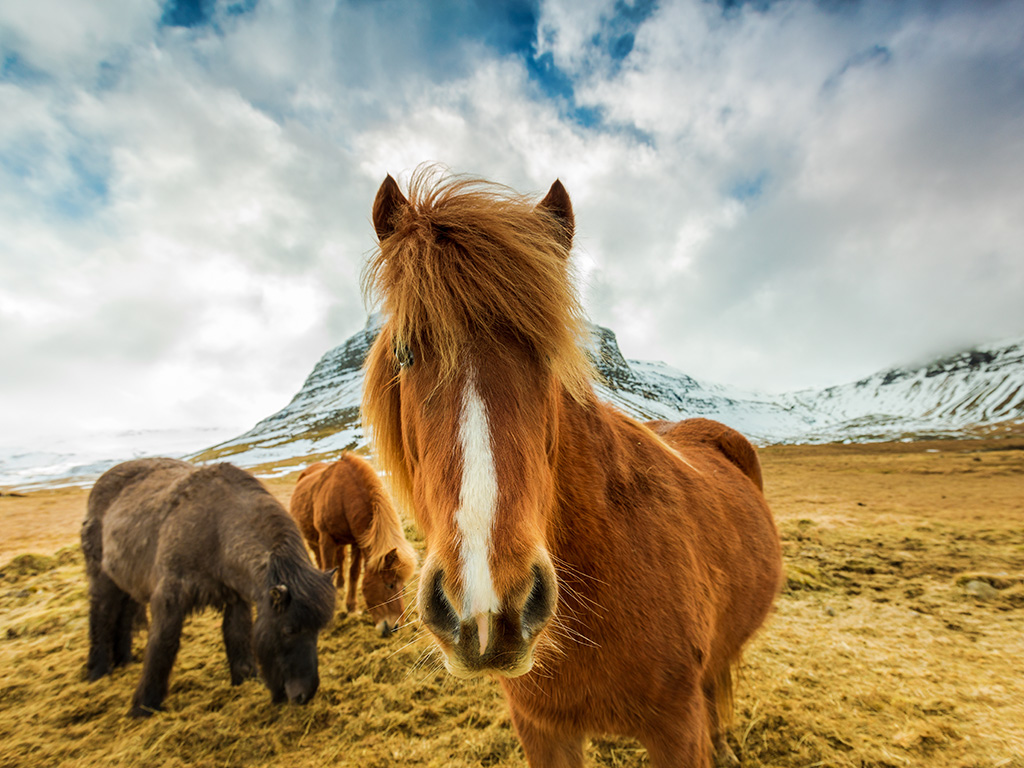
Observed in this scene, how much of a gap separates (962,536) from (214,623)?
13783 mm

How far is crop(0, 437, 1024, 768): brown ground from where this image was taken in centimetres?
307

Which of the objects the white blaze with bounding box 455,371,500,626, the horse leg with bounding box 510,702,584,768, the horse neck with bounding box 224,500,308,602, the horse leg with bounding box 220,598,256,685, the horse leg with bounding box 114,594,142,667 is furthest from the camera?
the horse leg with bounding box 114,594,142,667

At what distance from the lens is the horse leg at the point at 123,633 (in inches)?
193

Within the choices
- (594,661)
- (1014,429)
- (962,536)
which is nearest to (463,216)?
(594,661)

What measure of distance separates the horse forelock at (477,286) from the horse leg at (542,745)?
165 centimetres

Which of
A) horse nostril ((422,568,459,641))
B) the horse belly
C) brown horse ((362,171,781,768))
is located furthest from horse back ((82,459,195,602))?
horse nostril ((422,568,459,641))

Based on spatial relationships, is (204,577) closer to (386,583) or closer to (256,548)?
(256,548)

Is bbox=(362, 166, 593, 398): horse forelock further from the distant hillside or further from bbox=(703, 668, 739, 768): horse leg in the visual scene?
the distant hillside

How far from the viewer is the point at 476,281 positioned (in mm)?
1354

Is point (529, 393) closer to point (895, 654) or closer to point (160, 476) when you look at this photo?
point (895, 654)

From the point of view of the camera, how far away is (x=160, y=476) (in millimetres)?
5309

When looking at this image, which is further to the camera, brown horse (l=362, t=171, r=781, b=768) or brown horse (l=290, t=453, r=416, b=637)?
brown horse (l=290, t=453, r=416, b=637)

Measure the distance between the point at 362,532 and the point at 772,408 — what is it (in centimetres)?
22352

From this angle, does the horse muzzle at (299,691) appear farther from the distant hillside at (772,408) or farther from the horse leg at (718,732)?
the distant hillside at (772,408)
